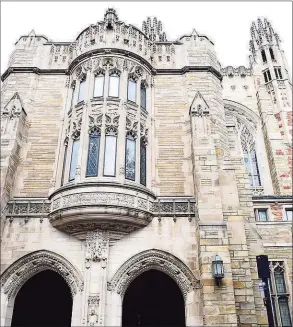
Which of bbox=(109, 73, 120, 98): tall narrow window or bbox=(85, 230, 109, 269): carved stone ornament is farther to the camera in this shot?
bbox=(109, 73, 120, 98): tall narrow window

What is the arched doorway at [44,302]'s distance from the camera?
14.5m

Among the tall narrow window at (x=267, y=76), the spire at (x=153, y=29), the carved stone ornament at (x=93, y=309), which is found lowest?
the carved stone ornament at (x=93, y=309)

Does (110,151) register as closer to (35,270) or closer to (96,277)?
(96,277)

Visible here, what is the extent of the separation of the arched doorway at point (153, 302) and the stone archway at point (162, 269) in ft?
9.79

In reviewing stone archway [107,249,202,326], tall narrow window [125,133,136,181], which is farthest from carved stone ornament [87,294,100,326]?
tall narrow window [125,133,136,181]

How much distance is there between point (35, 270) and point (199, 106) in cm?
896

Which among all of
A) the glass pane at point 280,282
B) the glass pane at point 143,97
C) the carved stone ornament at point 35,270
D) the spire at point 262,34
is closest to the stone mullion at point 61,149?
the carved stone ornament at point 35,270

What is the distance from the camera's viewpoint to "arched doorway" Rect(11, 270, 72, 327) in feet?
47.6

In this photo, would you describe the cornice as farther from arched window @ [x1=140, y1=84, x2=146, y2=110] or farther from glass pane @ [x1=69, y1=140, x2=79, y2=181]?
glass pane @ [x1=69, y1=140, x2=79, y2=181]

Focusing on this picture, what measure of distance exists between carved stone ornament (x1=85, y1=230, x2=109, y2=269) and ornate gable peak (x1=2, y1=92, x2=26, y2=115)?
20.7 ft

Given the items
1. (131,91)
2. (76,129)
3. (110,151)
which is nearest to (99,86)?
(131,91)

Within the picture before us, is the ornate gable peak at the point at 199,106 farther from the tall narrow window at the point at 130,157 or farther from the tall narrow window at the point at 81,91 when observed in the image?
the tall narrow window at the point at 81,91

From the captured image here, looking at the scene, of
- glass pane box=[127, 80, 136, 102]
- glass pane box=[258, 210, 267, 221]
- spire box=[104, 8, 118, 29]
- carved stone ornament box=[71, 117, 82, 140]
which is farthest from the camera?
glass pane box=[258, 210, 267, 221]

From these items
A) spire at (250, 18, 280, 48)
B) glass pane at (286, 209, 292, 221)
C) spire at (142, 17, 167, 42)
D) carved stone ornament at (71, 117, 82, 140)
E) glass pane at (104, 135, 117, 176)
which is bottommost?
glass pane at (286, 209, 292, 221)
